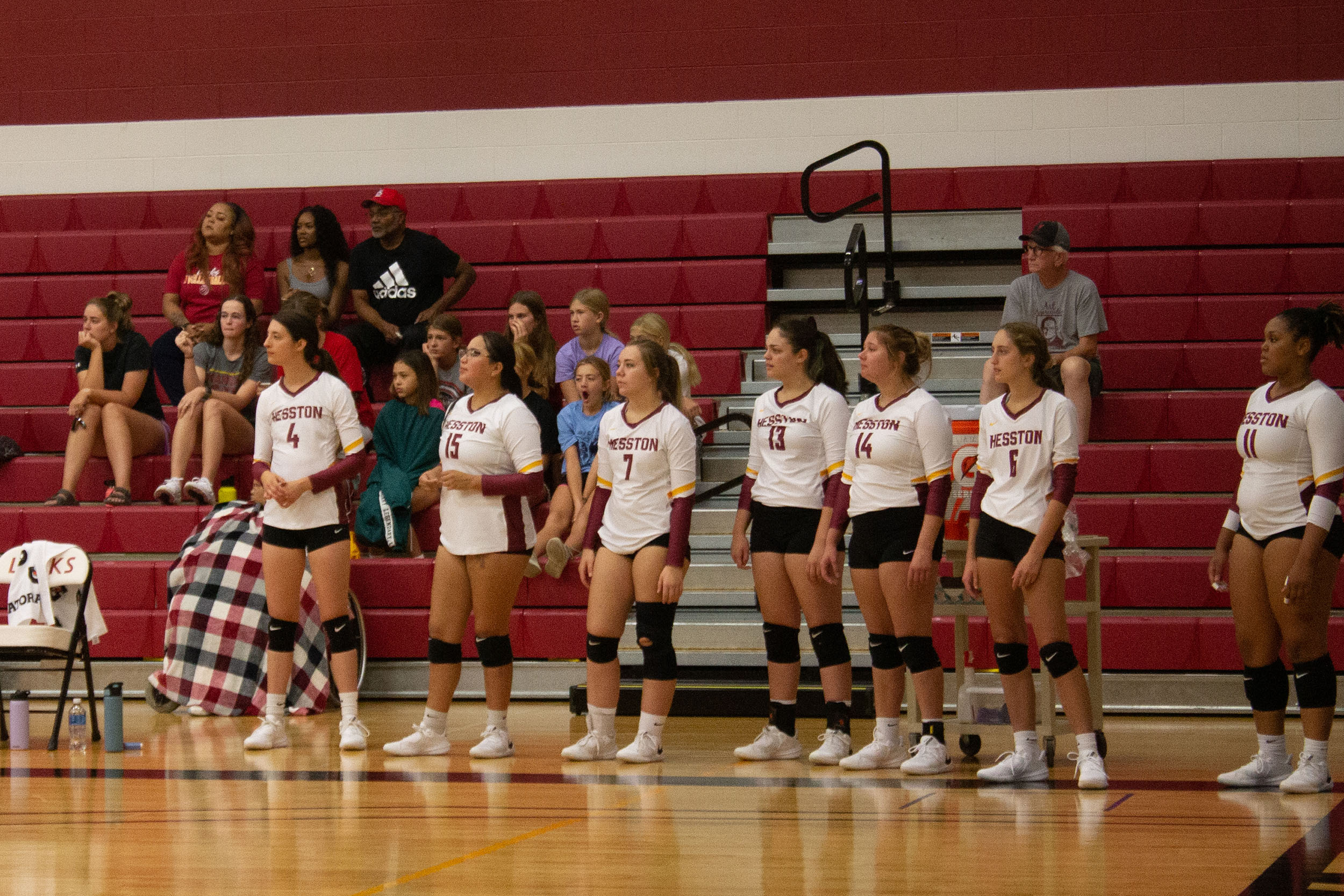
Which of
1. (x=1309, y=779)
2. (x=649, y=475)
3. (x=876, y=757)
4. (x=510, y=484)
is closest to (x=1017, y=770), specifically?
(x=876, y=757)

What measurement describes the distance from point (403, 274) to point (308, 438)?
273 centimetres

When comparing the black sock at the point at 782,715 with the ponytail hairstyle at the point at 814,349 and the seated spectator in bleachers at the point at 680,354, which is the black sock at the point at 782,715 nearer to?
the ponytail hairstyle at the point at 814,349

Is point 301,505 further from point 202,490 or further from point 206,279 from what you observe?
point 206,279

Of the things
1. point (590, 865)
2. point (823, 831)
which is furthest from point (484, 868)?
point (823, 831)

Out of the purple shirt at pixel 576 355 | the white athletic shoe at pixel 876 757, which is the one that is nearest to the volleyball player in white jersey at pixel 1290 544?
the white athletic shoe at pixel 876 757

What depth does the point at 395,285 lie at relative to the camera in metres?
8.23

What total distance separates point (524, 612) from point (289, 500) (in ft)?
5.37

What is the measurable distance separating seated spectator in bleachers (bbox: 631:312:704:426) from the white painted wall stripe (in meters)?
2.24

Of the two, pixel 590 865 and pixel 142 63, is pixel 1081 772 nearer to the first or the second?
pixel 590 865

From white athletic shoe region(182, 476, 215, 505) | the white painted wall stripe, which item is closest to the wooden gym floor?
white athletic shoe region(182, 476, 215, 505)

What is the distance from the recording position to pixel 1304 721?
180 inches

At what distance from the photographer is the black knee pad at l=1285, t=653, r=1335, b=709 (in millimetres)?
4578

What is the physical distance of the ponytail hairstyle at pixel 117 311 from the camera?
7785mm

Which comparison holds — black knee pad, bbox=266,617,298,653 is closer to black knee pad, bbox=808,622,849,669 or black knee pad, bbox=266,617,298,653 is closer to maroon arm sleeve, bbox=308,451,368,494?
maroon arm sleeve, bbox=308,451,368,494
